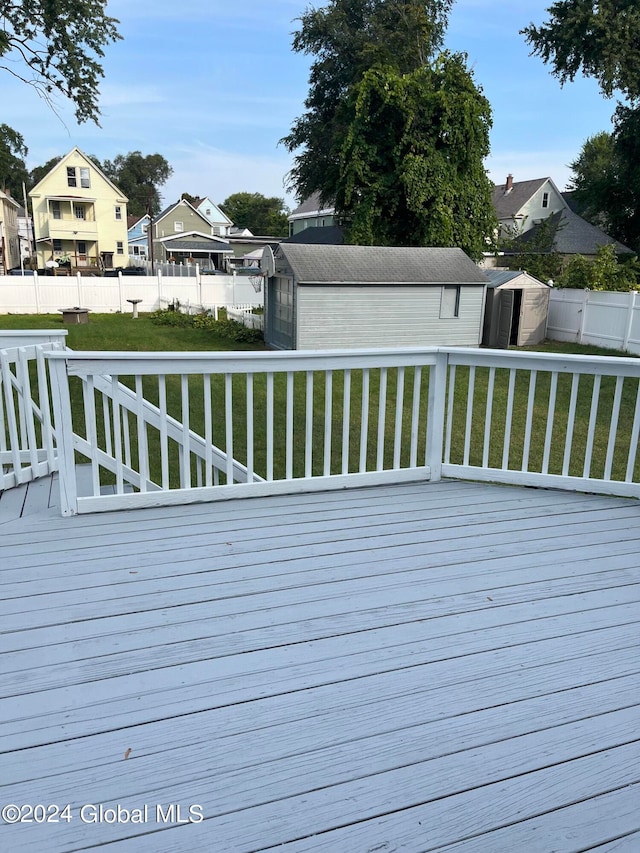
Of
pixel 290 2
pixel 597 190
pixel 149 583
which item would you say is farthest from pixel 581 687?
pixel 597 190

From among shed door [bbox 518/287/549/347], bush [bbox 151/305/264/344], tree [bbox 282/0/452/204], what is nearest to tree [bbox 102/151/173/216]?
tree [bbox 282/0/452/204]

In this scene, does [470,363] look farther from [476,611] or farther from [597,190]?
[597,190]

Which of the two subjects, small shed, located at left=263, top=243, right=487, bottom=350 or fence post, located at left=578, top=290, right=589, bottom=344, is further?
fence post, located at left=578, top=290, right=589, bottom=344

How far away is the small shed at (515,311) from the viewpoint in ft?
50.1

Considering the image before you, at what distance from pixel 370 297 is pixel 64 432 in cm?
1162

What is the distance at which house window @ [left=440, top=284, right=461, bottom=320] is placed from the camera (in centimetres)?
1467

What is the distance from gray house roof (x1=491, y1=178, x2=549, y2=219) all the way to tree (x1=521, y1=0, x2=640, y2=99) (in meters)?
11.1

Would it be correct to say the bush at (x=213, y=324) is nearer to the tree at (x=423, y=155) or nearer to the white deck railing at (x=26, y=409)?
the tree at (x=423, y=155)

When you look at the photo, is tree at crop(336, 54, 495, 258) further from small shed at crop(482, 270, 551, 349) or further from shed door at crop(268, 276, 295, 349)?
shed door at crop(268, 276, 295, 349)

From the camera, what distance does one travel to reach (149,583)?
2484 millimetres

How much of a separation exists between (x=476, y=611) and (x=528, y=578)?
0.39m

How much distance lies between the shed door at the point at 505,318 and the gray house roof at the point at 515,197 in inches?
695

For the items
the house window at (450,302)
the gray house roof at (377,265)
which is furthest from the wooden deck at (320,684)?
the house window at (450,302)

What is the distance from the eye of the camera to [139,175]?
Answer: 231 ft
